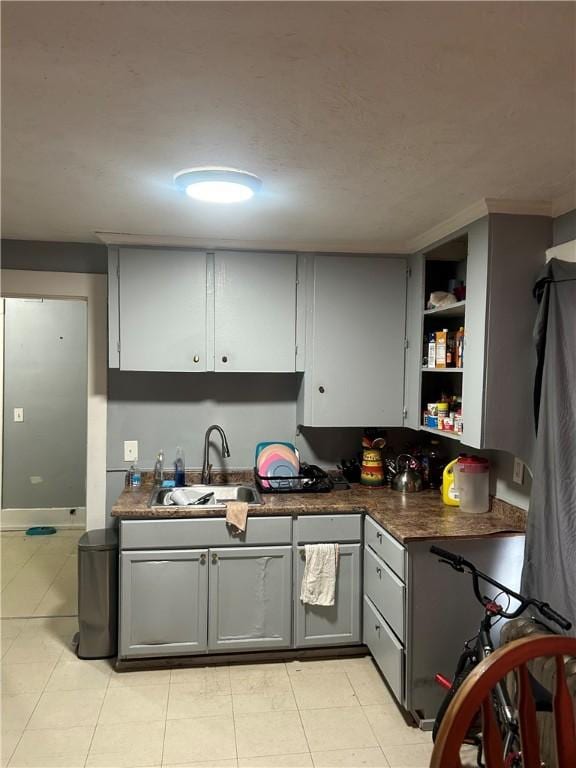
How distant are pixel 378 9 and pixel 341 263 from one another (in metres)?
2.12

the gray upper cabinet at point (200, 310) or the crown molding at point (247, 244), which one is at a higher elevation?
the crown molding at point (247, 244)

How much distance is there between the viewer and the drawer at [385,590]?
2430 millimetres

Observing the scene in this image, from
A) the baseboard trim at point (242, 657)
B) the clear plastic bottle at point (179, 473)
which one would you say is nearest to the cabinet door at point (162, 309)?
the clear plastic bottle at point (179, 473)

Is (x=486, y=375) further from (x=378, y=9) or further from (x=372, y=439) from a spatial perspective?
(x=378, y=9)

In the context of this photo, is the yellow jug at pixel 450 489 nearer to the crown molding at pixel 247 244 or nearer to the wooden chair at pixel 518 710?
the crown molding at pixel 247 244

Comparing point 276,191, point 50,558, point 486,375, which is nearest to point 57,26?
point 276,191

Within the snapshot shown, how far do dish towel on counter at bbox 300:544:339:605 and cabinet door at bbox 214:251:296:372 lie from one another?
40.7 inches

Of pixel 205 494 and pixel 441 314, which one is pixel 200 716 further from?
pixel 441 314

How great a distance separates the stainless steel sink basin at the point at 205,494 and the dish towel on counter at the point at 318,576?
39 centimetres

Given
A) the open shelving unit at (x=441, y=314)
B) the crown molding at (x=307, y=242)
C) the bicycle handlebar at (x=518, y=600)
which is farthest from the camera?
the open shelving unit at (x=441, y=314)

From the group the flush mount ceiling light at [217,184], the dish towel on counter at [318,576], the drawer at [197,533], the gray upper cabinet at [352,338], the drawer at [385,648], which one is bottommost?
the drawer at [385,648]

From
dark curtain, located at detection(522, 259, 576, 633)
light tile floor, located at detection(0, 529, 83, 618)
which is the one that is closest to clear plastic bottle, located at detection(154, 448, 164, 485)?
light tile floor, located at detection(0, 529, 83, 618)

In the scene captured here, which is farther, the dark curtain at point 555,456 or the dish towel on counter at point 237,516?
the dish towel on counter at point 237,516

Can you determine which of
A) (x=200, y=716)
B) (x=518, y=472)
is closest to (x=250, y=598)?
(x=200, y=716)
